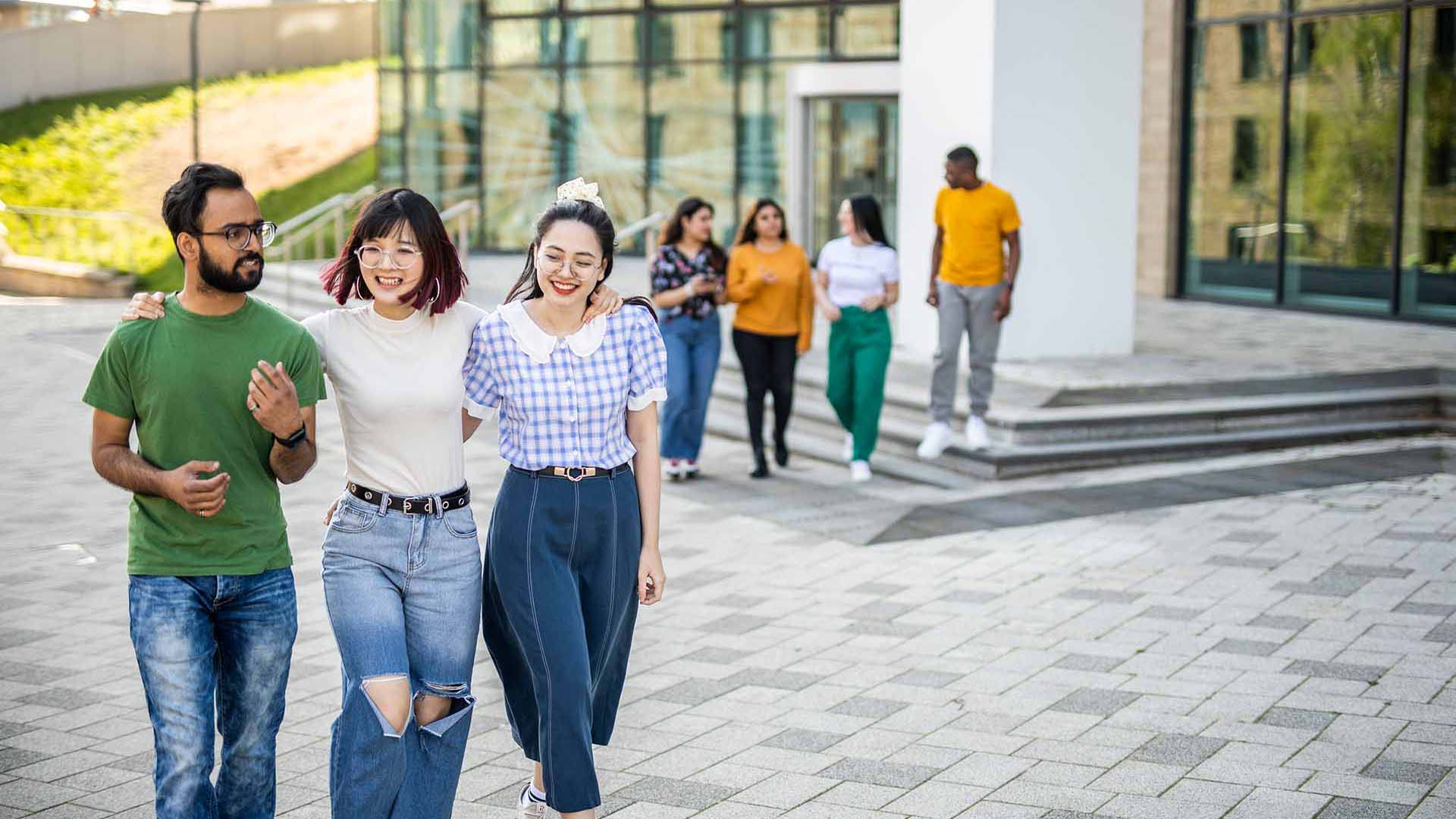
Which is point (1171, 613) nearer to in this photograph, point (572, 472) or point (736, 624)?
point (736, 624)

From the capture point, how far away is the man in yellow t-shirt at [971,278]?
32.8 ft

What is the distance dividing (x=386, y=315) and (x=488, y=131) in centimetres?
2268

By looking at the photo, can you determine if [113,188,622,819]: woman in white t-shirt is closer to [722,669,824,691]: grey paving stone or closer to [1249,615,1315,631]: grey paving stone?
[722,669,824,691]: grey paving stone

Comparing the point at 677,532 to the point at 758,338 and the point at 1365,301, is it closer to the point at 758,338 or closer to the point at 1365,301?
the point at 758,338

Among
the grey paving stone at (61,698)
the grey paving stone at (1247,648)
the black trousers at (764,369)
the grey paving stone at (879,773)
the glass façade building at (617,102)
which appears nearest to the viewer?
the grey paving stone at (879,773)

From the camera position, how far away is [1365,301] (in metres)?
17.6

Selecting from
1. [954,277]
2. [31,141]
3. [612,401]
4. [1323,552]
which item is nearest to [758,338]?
[954,277]

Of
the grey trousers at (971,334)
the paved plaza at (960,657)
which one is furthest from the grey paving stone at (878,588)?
the grey trousers at (971,334)

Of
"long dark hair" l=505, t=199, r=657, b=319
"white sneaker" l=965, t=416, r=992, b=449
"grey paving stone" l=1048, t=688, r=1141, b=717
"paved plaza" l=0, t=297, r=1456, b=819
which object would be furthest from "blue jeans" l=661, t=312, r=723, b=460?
"long dark hair" l=505, t=199, r=657, b=319

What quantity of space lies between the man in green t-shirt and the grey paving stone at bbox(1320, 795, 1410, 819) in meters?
2.98

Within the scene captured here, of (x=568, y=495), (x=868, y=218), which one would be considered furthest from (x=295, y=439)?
(x=868, y=218)

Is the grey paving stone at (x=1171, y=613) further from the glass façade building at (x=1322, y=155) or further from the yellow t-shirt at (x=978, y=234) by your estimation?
the glass façade building at (x=1322, y=155)

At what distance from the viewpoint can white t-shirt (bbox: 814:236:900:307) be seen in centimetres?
989

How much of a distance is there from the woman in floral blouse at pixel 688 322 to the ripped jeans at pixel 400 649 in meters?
6.13
